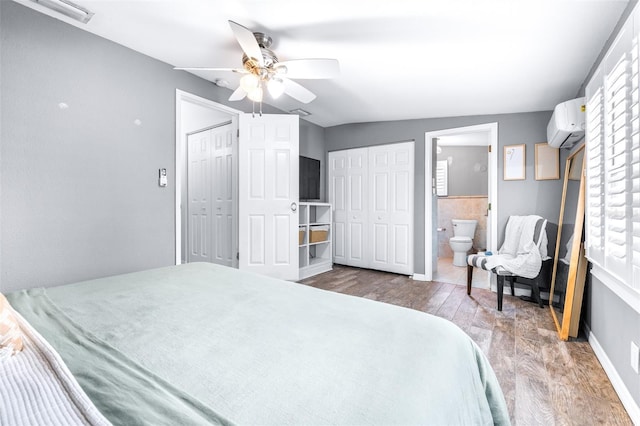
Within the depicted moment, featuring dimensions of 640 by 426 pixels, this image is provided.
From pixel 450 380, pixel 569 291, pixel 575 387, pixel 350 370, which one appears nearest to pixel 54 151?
pixel 350 370

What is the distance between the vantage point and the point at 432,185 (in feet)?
13.8

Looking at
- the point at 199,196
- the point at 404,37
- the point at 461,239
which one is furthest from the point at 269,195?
the point at 461,239

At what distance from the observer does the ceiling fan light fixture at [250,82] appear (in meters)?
2.22

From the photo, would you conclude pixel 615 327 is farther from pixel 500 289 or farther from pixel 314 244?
pixel 314 244

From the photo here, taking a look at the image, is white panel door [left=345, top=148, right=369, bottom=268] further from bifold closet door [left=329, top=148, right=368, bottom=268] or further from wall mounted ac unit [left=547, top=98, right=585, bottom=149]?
wall mounted ac unit [left=547, top=98, right=585, bottom=149]

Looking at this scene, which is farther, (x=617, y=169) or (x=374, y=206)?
(x=374, y=206)

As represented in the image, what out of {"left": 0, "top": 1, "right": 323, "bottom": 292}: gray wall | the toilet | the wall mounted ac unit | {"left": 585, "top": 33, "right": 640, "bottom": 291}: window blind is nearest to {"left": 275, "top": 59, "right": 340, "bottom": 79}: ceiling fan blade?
{"left": 0, "top": 1, "right": 323, "bottom": 292}: gray wall

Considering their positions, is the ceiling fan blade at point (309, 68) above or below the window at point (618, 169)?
above

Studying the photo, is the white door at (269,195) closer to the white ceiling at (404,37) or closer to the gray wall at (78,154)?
the white ceiling at (404,37)

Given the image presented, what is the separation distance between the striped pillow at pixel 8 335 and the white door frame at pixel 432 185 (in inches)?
162

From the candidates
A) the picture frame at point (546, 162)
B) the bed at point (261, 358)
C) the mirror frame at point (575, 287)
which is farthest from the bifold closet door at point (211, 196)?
the picture frame at point (546, 162)

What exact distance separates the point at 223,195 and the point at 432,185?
9.79 ft

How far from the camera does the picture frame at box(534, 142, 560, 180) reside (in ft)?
11.0

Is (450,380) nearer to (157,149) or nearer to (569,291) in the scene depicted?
(569,291)
